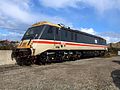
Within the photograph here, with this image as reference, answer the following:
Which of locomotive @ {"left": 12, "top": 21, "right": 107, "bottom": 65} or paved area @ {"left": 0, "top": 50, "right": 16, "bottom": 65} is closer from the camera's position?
locomotive @ {"left": 12, "top": 21, "right": 107, "bottom": 65}

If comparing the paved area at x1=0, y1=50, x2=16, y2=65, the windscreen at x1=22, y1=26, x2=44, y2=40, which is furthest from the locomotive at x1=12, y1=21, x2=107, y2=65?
the paved area at x1=0, y1=50, x2=16, y2=65

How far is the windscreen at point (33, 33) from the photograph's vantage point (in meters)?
16.9

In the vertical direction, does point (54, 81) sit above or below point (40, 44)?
below

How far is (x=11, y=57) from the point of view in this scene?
17812 millimetres

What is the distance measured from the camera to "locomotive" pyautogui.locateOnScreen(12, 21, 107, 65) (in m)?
16.3

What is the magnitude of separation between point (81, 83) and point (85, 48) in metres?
16.1

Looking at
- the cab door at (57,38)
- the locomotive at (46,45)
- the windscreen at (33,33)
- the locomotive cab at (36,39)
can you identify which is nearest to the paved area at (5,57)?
the locomotive at (46,45)

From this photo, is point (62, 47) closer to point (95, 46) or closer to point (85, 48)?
point (85, 48)

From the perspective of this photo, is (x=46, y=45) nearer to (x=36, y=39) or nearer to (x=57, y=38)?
(x=36, y=39)

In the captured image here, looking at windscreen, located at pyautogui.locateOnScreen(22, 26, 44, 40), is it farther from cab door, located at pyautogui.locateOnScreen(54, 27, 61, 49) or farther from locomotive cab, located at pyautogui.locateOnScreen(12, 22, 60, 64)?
cab door, located at pyautogui.locateOnScreen(54, 27, 61, 49)

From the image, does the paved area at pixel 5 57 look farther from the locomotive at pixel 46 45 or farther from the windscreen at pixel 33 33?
the windscreen at pixel 33 33

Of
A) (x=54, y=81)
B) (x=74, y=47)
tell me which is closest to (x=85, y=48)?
(x=74, y=47)

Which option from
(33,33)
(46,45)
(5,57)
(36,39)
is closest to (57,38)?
(46,45)

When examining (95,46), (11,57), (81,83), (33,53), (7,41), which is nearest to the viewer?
(81,83)
